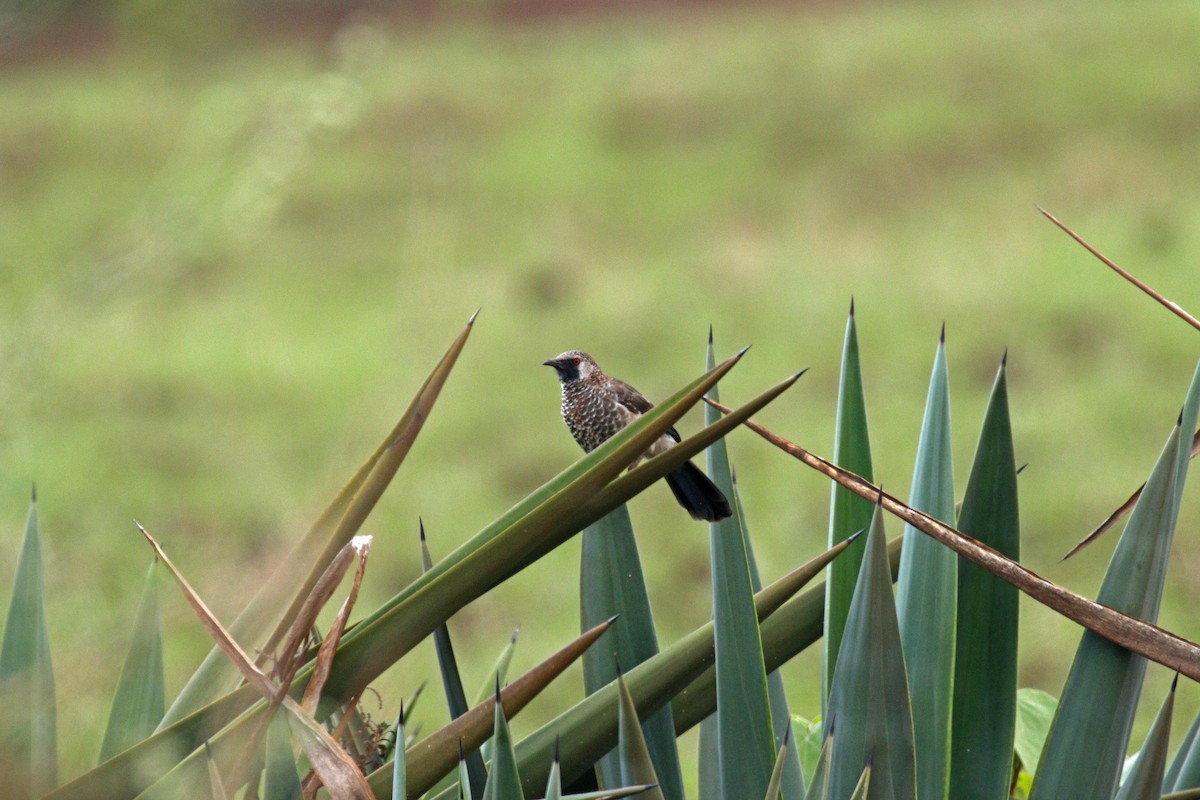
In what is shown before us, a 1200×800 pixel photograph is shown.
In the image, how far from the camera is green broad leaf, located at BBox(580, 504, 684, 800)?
152 cm

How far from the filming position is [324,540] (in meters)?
1.31

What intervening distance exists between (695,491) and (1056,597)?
0.55 m

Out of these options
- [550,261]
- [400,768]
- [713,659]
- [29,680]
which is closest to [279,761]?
[400,768]

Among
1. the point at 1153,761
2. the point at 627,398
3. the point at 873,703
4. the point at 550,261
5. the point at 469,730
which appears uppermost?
the point at 550,261

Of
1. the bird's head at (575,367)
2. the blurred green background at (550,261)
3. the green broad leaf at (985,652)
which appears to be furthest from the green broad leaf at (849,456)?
the blurred green background at (550,261)

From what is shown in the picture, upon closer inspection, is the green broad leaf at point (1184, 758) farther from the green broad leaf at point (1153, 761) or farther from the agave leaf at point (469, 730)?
the agave leaf at point (469, 730)

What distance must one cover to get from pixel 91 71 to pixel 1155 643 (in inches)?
619

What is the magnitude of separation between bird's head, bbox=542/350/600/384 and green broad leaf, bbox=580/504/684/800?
643mm

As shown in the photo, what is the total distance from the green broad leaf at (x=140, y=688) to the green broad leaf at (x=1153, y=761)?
3.72ft

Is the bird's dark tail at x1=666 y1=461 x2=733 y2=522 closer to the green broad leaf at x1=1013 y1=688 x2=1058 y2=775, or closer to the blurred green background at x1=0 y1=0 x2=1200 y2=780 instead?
the green broad leaf at x1=1013 y1=688 x2=1058 y2=775

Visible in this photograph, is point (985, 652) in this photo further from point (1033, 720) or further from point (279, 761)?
point (279, 761)

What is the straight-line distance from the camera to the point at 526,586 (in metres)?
6.50

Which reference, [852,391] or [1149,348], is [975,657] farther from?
[1149,348]

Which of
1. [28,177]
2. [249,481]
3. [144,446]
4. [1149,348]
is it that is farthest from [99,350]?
[1149,348]
